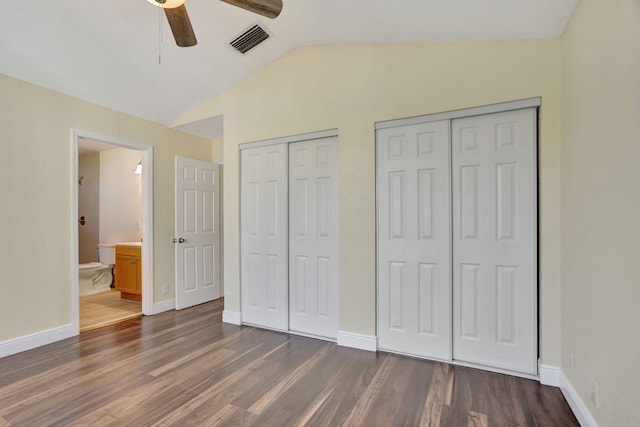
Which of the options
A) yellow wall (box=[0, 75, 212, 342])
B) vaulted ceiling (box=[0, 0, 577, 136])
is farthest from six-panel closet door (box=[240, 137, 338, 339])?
yellow wall (box=[0, 75, 212, 342])

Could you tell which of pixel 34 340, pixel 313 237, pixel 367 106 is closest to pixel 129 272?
pixel 34 340

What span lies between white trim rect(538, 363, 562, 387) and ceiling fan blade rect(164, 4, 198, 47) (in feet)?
10.9

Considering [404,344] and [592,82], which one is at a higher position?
[592,82]

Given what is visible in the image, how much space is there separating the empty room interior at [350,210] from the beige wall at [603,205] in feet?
0.05

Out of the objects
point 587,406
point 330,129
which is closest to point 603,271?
point 587,406

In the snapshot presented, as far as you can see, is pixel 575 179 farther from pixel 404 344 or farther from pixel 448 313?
pixel 404 344

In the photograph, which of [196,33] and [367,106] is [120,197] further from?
[367,106]

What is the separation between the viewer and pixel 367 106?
277 cm

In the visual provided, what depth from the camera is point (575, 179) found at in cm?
187

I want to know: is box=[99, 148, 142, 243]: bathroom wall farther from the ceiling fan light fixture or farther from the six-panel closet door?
the ceiling fan light fixture

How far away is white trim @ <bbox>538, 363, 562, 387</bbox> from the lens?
6.93 feet

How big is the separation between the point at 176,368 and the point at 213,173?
2748 millimetres

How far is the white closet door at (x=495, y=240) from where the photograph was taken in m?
2.24

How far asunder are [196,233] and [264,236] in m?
1.32
